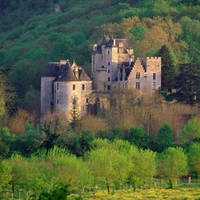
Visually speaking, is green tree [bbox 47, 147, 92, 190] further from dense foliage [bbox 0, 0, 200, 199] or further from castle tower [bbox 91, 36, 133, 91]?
castle tower [bbox 91, 36, 133, 91]

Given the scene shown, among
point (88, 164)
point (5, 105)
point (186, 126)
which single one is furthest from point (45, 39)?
point (88, 164)

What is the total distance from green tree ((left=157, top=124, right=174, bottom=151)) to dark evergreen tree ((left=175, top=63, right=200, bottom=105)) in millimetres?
8694

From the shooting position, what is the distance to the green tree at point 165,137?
100m

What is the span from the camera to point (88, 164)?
8994 centimetres

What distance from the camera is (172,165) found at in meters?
90.4

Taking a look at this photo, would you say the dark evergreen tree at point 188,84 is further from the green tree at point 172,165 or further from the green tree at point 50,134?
the green tree at point 172,165

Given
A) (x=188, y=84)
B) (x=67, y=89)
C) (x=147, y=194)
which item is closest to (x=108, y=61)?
(x=67, y=89)

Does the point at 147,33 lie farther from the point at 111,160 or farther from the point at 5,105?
the point at 111,160

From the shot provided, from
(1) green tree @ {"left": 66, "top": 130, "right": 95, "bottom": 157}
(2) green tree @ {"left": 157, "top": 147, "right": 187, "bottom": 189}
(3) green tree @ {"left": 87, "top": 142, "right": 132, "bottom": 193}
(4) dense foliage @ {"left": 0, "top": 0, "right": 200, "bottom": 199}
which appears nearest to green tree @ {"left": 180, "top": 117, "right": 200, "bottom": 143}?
(4) dense foliage @ {"left": 0, "top": 0, "right": 200, "bottom": 199}

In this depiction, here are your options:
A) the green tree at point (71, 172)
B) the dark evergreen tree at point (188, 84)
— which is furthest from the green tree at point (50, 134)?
the dark evergreen tree at point (188, 84)

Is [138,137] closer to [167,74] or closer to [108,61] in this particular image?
[108,61]

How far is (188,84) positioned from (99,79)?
6.71 m

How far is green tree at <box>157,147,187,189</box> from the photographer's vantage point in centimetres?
9025

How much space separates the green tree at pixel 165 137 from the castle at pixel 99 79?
6.76 meters
